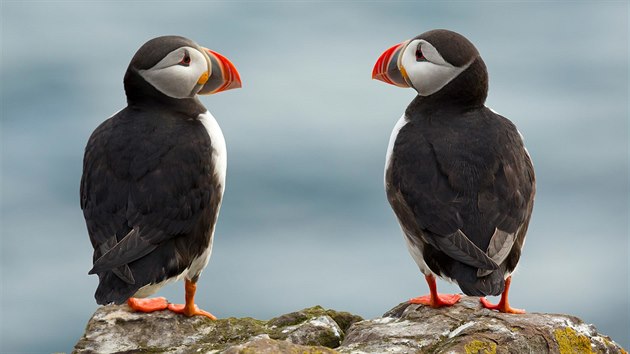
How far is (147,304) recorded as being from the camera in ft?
26.5

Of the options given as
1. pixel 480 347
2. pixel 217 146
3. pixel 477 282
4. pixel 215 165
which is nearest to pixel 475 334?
pixel 480 347

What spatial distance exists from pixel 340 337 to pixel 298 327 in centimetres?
35

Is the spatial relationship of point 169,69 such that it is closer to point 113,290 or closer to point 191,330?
point 113,290

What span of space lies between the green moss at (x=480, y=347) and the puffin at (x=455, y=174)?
2.07 feet

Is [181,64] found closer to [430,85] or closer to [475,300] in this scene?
[430,85]

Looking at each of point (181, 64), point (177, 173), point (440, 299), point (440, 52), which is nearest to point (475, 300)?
point (440, 299)

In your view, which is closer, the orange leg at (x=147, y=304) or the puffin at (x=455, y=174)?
the puffin at (x=455, y=174)

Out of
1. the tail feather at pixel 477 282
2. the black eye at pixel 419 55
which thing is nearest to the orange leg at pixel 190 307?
the tail feather at pixel 477 282

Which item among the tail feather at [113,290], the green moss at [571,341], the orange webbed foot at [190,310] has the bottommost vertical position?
the green moss at [571,341]

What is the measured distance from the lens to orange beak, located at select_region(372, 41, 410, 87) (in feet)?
28.5

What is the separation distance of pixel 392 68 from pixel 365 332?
2755 millimetres

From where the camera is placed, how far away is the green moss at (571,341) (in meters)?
7.00

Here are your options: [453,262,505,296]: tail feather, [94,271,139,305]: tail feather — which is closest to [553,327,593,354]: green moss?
[453,262,505,296]: tail feather

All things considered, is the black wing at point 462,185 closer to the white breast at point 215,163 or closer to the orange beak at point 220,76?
the white breast at point 215,163
